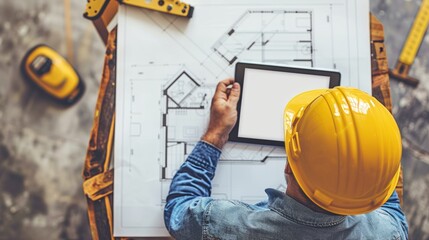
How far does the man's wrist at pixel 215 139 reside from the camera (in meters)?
0.98

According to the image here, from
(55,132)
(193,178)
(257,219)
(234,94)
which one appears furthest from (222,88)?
(55,132)

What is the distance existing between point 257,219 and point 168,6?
523mm

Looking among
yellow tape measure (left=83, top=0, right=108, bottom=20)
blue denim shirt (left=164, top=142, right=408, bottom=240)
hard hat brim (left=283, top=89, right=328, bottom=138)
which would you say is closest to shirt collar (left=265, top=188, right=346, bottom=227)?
blue denim shirt (left=164, top=142, right=408, bottom=240)

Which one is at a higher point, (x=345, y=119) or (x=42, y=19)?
(x=42, y=19)

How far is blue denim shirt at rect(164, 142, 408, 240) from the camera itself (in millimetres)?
766

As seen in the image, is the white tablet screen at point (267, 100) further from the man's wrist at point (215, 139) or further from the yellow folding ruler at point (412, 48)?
the yellow folding ruler at point (412, 48)

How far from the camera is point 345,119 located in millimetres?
717

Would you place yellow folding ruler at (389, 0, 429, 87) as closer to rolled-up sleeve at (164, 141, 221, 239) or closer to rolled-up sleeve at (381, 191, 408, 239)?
rolled-up sleeve at (381, 191, 408, 239)

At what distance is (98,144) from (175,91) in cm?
21

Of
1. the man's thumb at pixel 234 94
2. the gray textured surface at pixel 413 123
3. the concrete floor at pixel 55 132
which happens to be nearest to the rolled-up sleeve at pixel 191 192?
the man's thumb at pixel 234 94

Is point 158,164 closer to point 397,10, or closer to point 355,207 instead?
point 355,207

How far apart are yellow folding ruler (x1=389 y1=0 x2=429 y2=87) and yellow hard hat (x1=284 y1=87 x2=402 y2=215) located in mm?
835

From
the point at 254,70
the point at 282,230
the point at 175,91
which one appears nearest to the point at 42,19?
the point at 175,91

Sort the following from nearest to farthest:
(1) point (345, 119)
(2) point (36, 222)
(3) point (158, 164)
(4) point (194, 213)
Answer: (1) point (345, 119) < (4) point (194, 213) < (3) point (158, 164) < (2) point (36, 222)
